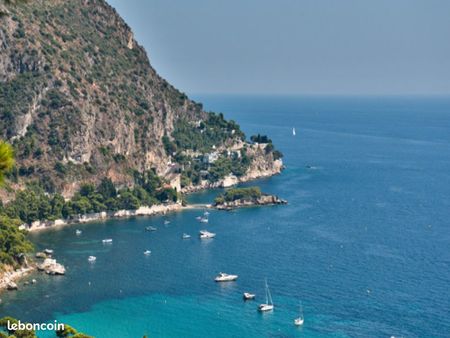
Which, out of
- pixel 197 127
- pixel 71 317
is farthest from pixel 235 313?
pixel 197 127

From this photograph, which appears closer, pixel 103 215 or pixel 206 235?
pixel 206 235

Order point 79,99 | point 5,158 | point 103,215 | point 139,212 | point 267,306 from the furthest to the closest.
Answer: point 79,99, point 139,212, point 103,215, point 267,306, point 5,158

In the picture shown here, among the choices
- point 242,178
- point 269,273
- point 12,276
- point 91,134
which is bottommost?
point 269,273

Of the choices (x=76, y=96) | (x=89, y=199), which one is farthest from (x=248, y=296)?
(x=76, y=96)

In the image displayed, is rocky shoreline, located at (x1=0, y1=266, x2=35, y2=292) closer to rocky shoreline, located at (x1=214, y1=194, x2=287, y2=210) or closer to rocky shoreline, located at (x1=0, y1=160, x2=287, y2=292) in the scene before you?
rocky shoreline, located at (x1=0, y1=160, x2=287, y2=292)

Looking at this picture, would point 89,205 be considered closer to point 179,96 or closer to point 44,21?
point 44,21

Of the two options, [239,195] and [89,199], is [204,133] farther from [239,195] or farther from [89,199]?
[89,199]

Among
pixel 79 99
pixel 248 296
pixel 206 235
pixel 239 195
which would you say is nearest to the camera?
pixel 248 296
